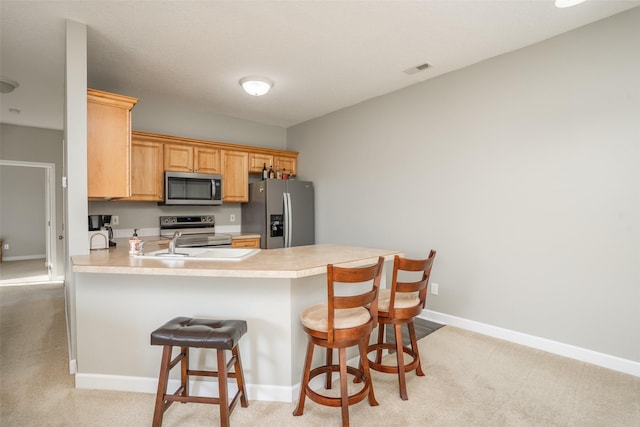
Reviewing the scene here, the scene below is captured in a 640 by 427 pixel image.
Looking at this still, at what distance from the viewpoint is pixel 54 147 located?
18.5 feet

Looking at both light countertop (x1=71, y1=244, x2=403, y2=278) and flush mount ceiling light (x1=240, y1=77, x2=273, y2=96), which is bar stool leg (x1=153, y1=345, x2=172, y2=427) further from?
flush mount ceiling light (x1=240, y1=77, x2=273, y2=96)

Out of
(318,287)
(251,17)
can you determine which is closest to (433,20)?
(251,17)

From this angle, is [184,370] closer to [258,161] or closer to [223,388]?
[223,388]

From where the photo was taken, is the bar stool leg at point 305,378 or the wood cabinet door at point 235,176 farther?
the wood cabinet door at point 235,176

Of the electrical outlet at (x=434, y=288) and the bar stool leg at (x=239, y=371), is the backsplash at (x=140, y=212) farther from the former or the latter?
the electrical outlet at (x=434, y=288)

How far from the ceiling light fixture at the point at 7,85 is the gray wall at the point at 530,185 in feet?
13.7

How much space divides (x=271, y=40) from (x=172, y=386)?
9.00 feet

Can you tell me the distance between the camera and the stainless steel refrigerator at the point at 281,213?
4.58 meters

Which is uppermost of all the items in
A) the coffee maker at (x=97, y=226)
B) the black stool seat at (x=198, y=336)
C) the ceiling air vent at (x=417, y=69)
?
the ceiling air vent at (x=417, y=69)

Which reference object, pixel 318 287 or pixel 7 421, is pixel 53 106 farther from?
pixel 318 287

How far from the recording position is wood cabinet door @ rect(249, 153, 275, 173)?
488cm

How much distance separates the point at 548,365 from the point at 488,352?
0.42m

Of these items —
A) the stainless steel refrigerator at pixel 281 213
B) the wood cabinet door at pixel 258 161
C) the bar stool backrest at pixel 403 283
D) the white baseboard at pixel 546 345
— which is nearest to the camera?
the bar stool backrest at pixel 403 283

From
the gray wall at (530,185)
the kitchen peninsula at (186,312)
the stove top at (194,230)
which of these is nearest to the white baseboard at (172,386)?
the kitchen peninsula at (186,312)
